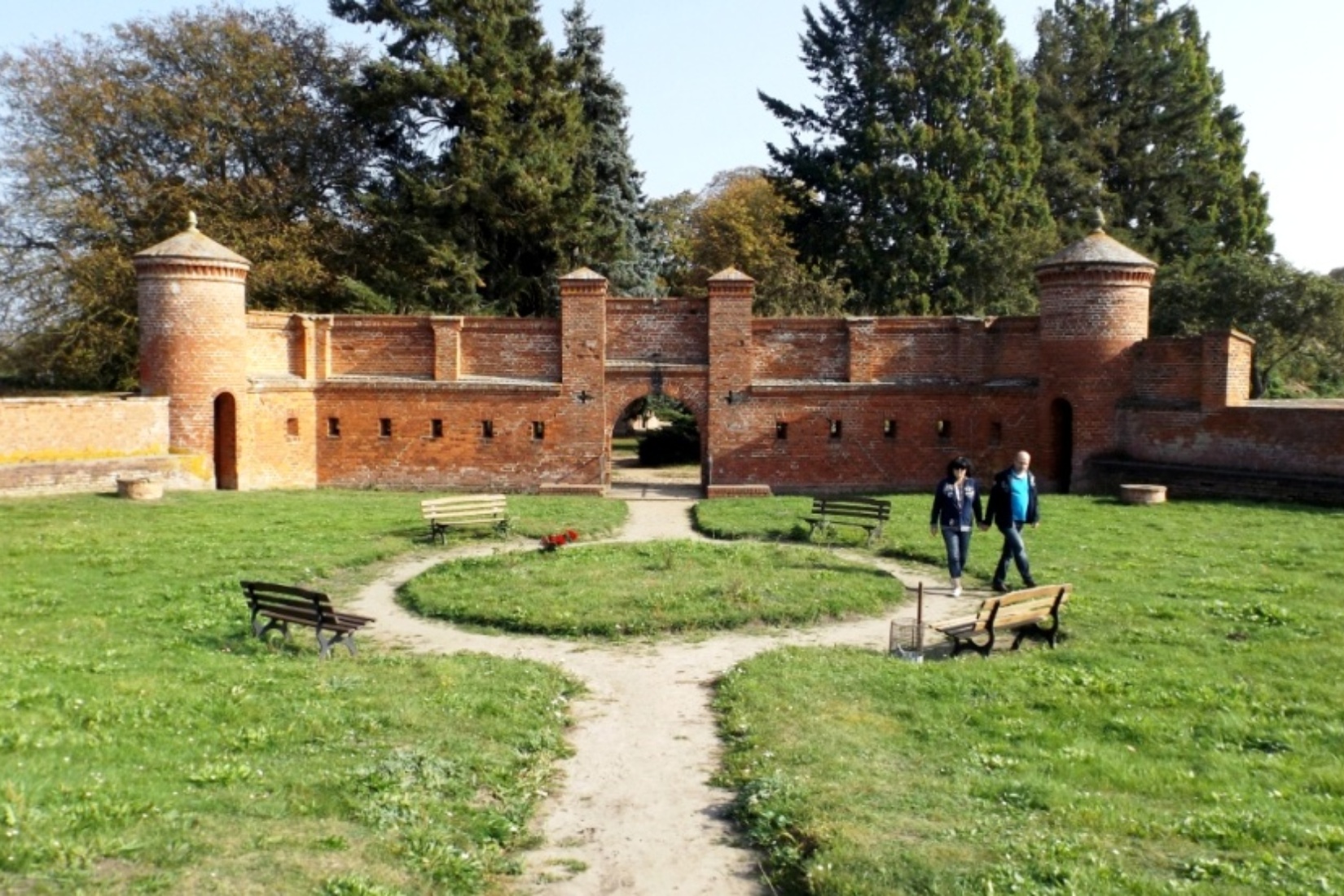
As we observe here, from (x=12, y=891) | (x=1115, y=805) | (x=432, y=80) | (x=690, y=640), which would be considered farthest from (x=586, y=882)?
(x=432, y=80)

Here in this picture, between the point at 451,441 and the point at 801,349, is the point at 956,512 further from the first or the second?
the point at 451,441

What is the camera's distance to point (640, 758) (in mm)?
7617

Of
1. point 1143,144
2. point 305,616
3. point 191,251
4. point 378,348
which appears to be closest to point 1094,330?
point 378,348

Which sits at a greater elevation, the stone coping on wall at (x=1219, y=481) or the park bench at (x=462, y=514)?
the stone coping on wall at (x=1219, y=481)

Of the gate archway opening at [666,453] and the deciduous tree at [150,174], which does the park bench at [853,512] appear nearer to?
the gate archway opening at [666,453]

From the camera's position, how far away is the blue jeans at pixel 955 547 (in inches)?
504

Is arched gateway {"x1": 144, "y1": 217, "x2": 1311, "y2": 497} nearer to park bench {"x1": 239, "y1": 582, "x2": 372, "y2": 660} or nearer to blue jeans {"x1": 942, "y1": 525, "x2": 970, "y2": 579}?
blue jeans {"x1": 942, "y1": 525, "x2": 970, "y2": 579}

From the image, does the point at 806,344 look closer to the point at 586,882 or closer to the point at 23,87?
the point at 586,882

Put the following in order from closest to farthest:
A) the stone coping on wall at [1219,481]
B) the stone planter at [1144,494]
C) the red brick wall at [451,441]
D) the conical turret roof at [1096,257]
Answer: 1. the stone coping on wall at [1219,481]
2. the stone planter at [1144,494]
3. the conical turret roof at [1096,257]
4. the red brick wall at [451,441]

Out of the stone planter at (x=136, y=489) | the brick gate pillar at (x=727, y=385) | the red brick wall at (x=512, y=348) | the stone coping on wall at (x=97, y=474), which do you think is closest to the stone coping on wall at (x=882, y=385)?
the brick gate pillar at (x=727, y=385)

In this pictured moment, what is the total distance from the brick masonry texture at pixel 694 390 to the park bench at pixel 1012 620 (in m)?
12.7

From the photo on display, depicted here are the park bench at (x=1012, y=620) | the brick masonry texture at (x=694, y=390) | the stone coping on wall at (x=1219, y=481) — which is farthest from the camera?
the brick masonry texture at (x=694, y=390)

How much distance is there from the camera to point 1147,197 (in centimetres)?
4106

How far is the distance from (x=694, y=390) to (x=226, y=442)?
1012cm
